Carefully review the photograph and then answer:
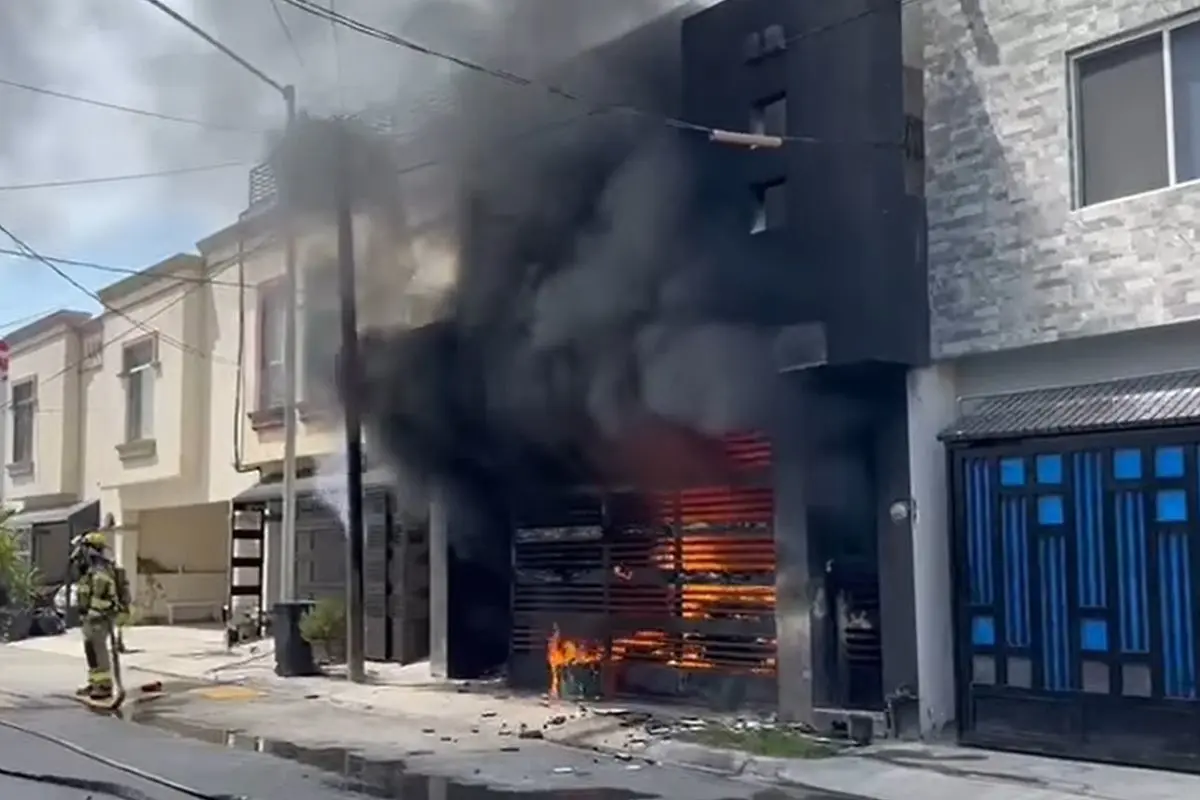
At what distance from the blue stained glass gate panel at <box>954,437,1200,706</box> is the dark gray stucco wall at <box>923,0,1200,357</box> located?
3.02 feet

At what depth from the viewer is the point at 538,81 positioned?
13.6 m

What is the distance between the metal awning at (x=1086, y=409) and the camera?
9422 millimetres

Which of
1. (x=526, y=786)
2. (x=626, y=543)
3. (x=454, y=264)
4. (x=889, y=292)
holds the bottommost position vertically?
(x=526, y=786)

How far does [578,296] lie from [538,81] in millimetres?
2196

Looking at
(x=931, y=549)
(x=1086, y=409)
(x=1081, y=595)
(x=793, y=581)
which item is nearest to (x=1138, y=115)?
(x=1086, y=409)

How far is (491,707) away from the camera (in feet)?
44.7

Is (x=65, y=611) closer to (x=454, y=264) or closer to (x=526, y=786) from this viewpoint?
(x=454, y=264)

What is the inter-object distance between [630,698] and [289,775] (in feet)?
14.1

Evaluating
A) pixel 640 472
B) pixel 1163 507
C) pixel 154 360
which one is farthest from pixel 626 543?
pixel 154 360

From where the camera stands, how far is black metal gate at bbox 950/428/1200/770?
9406 millimetres

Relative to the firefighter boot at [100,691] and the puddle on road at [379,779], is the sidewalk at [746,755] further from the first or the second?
the firefighter boot at [100,691]

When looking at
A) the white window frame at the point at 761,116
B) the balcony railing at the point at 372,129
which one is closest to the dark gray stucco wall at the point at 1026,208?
the white window frame at the point at 761,116

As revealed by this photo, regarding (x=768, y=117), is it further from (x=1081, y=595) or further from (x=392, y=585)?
(x=392, y=585)

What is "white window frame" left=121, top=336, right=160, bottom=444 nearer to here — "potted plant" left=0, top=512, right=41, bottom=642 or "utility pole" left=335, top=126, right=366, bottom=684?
"potted plant" left=0, top=512, right=41, bottom=642
